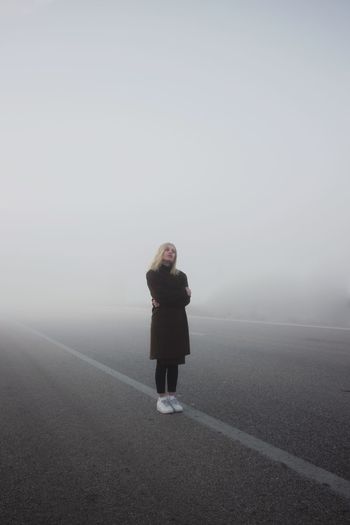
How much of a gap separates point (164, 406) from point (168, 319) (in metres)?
0.99

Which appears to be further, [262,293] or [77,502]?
[262,293]

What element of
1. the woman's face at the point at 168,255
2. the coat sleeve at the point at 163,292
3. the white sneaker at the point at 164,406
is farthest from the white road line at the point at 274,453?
the woman's face at the point at 168,255

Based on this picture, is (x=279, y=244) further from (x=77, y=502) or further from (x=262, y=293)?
(x=77, y=502)

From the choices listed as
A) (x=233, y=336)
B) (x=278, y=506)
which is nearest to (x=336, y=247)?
(x=233, y=336)

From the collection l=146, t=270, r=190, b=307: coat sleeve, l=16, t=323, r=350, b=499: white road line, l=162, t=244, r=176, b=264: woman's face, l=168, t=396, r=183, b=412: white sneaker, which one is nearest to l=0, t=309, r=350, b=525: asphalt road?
l=16, t=323, r=350, b=499: white road line

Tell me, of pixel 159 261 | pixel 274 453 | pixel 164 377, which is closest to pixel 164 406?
pixel 164 377

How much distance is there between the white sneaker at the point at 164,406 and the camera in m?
3.99

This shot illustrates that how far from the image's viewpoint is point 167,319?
13.9 feet

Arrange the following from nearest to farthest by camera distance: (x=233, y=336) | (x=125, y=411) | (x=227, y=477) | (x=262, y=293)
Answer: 1. (x=227, y=477)
2. (x=125, y=411)
3. (x=233, y=336)
4. (x=262, y=293)

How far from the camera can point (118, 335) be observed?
452 inches

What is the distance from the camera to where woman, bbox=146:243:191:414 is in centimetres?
418

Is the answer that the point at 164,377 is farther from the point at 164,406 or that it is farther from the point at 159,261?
the point at 159,261

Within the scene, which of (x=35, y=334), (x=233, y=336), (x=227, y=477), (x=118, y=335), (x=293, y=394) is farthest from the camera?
(x=35, y=334)

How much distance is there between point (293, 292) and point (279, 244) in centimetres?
5366
